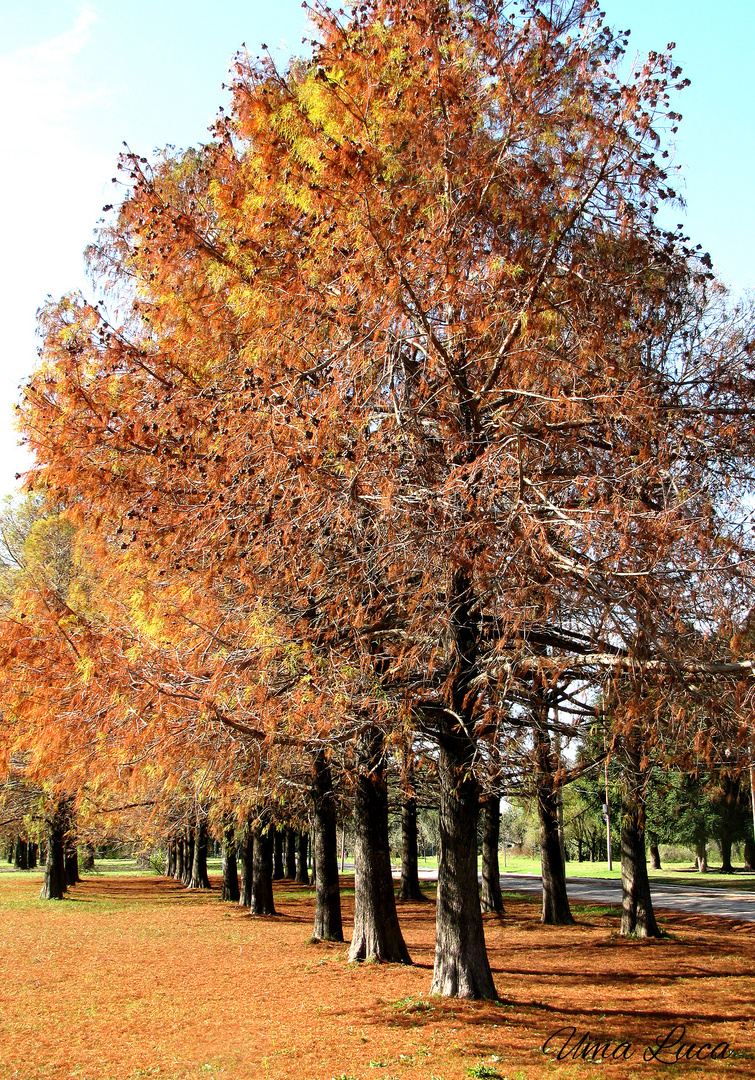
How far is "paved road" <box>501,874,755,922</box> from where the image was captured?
69.1 feet

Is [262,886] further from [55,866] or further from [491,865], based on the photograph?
[55,866]

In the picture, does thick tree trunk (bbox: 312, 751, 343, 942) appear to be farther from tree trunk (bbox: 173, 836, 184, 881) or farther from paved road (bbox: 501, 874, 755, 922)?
tree trunk (bbox: 173, 836, 184, 881)

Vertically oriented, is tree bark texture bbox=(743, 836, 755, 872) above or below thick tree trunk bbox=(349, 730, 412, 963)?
below

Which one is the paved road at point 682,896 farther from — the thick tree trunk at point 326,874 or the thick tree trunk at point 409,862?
the thick tree trunk at point 326,874

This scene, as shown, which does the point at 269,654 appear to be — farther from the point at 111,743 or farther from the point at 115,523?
the point at 115,523

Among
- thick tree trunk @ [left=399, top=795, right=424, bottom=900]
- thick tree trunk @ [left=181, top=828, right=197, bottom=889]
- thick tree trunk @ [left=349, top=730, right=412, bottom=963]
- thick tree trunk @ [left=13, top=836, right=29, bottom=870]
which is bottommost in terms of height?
thick tree trunk @ [left=13, top=836, right=29, bottom=870]

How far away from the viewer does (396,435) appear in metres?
6.86

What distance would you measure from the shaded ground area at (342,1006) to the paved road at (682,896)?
391 cm

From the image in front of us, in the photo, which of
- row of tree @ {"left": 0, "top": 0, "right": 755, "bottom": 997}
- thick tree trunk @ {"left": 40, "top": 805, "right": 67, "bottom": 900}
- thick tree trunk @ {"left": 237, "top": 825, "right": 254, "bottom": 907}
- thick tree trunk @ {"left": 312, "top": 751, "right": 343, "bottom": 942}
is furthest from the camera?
thick tree trunk @ {"left": 40, "top": 805, "right": 67, "bottom": 900}

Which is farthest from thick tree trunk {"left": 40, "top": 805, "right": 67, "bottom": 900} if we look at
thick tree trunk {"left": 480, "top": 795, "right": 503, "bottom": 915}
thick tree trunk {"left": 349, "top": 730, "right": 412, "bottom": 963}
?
thick tree trunk {"left": 349, "top": 730, "right": 412, "bottom": 963}

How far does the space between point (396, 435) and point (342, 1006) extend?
6369 millimetres

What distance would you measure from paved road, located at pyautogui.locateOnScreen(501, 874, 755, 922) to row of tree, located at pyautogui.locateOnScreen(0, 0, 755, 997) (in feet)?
51.3

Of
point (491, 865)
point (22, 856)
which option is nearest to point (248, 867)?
point (491, 865)

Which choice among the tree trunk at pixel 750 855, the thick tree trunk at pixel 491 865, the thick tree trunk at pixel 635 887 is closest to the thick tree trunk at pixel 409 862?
the thick tree trunk at pixel 491 865
